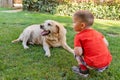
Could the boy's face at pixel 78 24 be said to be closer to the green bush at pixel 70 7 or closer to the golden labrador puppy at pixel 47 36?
the golden labrador puppy at pixel 47 36

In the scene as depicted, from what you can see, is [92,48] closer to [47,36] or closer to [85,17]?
[85,17]

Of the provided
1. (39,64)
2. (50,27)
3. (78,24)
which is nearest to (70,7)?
(50,27)

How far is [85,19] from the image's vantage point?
3.22m

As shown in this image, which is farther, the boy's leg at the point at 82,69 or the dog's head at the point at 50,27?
the dog's head at the point at 50,27

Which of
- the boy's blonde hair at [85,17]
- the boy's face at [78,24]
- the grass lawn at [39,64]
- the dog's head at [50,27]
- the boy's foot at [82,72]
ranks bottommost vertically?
the grass lawn at [39,64]

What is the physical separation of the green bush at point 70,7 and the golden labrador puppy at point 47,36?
697 centimetres

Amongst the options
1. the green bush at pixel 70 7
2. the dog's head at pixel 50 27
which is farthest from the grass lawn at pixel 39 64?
the green bush at pixel 70 7

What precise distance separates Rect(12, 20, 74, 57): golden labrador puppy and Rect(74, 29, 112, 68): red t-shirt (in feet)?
3.93

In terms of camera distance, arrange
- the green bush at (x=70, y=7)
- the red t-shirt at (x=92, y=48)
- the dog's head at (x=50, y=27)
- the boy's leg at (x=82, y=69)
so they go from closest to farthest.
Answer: the red t-shirt at (x=92, y=48)
the boy's leg at (x=82, y=69)
the dog's head at (x=50, y=27)
the green bush at (x=70, y=7)

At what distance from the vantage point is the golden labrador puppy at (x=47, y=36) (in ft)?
15.1

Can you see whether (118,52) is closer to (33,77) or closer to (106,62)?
(106,62)

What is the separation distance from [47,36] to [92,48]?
172 cm

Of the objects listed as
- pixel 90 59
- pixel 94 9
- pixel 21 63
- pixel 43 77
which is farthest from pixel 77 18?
pixel 94 9

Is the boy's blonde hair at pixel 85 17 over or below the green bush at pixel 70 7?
over
